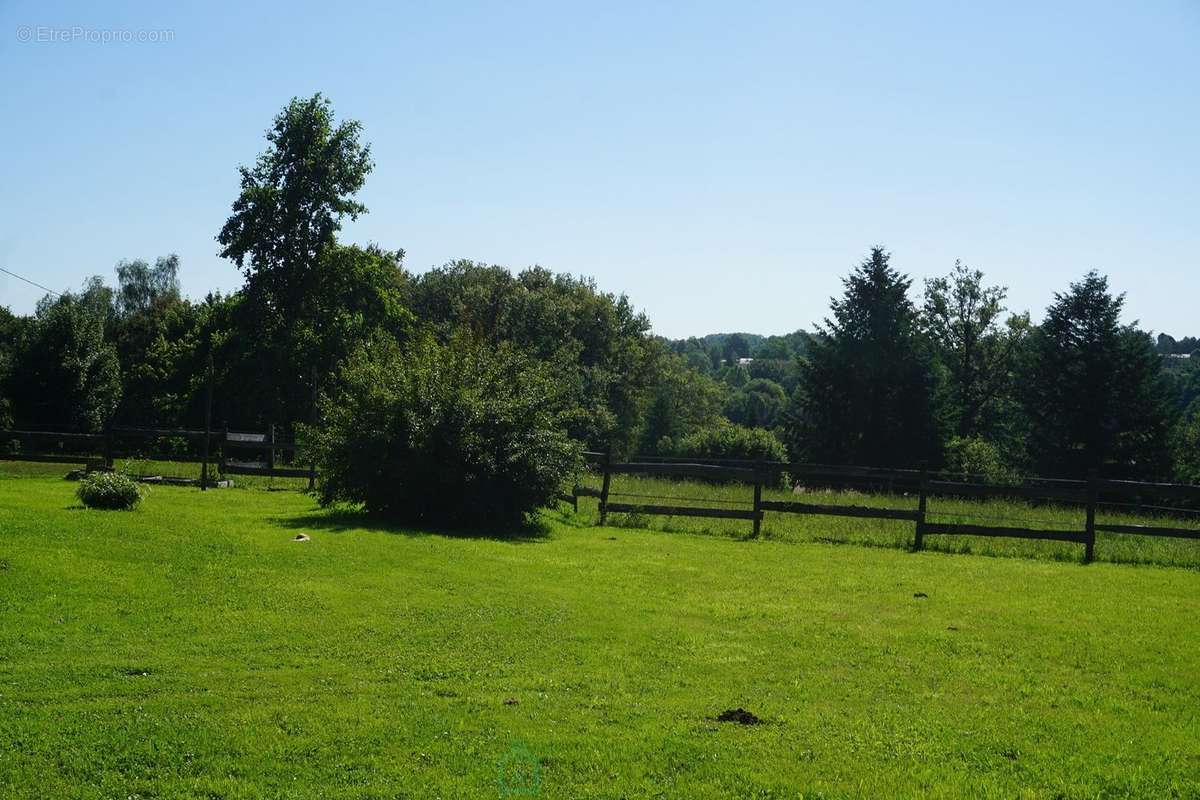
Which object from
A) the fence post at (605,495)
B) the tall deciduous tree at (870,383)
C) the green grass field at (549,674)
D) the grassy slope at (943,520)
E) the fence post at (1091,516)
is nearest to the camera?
the green grass field at (549,674)

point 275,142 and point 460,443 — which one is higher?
point 275,142

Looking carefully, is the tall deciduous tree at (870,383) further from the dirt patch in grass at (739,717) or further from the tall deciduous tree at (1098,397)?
the dirt patch in grass at (739,717)

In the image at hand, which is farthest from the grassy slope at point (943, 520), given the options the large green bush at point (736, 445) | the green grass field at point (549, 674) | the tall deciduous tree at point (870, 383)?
the tall deciduous tree at point (870, 383)

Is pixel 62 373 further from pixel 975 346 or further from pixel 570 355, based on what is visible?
pixel 975 346

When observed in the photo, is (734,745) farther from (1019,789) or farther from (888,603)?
(888,603)

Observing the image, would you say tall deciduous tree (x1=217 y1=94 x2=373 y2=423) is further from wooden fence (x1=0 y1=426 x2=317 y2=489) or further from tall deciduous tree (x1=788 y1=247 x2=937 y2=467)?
tall deciduous tree (x1=788 y1=247 x2=937 y2=467)

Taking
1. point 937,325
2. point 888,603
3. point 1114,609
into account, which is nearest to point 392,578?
point 888,603

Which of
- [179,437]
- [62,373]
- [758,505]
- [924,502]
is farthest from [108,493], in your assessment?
[62,373]

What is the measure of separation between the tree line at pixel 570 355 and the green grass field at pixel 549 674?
1339cm

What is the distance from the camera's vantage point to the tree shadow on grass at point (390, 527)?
57.0ft

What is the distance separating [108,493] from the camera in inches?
655

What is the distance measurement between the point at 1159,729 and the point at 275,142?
41974 millimetres

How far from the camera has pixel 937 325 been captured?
6462cm

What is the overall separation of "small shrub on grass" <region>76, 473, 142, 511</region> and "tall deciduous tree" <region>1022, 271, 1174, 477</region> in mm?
45292
